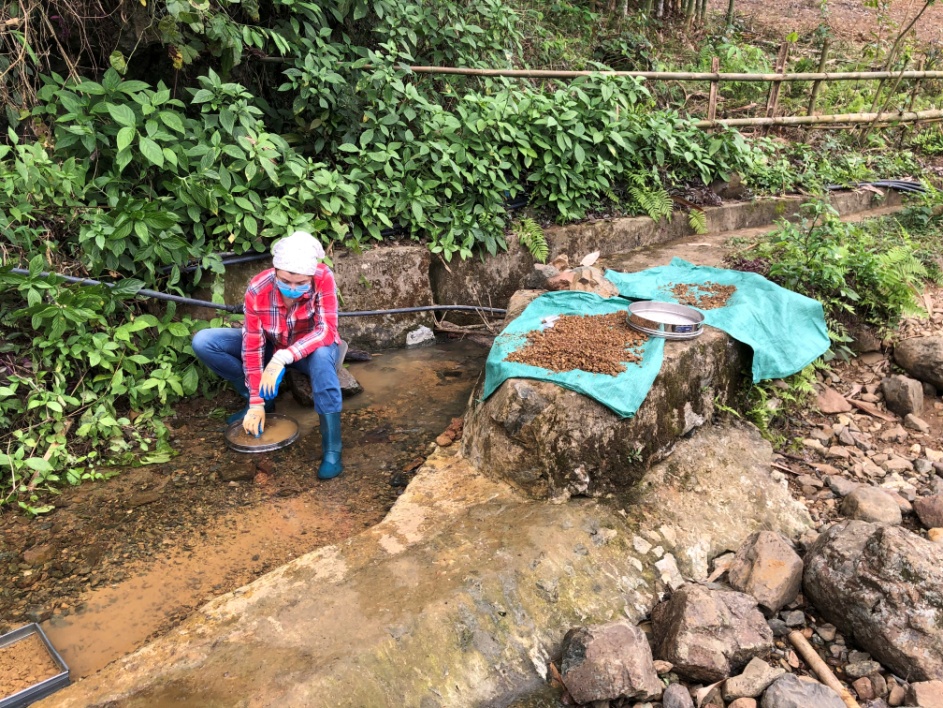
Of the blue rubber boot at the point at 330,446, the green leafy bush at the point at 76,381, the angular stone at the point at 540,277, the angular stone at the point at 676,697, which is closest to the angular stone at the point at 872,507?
the angular stone at the point at 676,697

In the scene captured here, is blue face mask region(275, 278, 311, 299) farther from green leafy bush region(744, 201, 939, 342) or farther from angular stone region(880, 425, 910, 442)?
angular stone region(880, 425, 910, 442)

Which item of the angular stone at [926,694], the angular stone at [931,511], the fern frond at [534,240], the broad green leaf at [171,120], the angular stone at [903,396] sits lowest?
the angular stone at [926,694]

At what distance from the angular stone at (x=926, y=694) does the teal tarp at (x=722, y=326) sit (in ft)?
5.00

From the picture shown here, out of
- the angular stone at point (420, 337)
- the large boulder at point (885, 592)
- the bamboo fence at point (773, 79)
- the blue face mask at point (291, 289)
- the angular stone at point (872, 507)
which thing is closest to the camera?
the large boulder at point (885, 592)

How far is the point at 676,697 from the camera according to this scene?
246cm

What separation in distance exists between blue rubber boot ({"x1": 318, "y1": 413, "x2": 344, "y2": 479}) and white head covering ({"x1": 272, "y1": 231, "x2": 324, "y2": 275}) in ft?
2.64

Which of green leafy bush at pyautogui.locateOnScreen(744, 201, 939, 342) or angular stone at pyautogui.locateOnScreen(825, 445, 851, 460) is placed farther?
green leafy bush at pyautogui.locateOnScreen(744, 201, 939, 342)

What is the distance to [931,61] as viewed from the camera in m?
8.80

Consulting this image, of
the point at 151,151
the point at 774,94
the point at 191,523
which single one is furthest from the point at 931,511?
the point at 774,94

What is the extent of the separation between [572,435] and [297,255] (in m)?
1.65

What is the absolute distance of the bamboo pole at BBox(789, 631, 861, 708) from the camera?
249 centimetres

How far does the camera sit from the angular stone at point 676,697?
96.4 inches

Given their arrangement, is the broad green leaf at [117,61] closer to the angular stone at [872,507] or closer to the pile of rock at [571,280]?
the pile of rock at [571,280]

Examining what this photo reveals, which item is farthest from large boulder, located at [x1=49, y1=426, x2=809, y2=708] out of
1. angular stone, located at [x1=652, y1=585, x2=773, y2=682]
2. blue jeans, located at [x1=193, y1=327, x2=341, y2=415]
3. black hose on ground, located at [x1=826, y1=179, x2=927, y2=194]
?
black hose on ground, located at [x1=826, y1=179, x2=927, y2=194]
